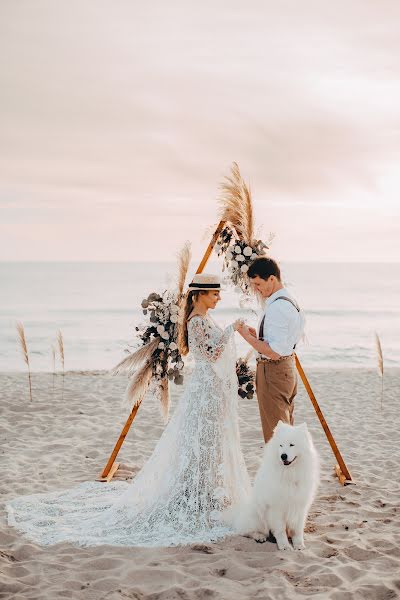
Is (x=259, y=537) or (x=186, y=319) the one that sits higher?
(x=186, y=319)

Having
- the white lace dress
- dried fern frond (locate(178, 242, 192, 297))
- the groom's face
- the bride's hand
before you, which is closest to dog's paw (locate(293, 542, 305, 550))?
the white lace dress

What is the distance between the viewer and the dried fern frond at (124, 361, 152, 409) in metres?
5.60

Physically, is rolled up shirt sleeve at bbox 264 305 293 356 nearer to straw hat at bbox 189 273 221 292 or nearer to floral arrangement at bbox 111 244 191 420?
straw hat at bbox 189 273 221 292

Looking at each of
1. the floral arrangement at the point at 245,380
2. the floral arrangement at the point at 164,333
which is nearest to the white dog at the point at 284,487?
the floral arrangement at the point at 245,380

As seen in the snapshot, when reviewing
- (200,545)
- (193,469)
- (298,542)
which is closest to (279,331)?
(193,469)

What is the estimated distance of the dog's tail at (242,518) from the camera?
4.33 meters

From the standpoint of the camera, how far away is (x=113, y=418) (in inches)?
344

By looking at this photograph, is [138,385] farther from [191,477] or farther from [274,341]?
[274,341]

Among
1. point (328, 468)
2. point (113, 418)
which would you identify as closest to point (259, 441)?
point (328, 468)

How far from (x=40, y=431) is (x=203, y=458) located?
370 cm

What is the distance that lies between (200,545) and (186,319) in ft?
5.34

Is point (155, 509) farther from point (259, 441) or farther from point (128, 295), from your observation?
point (128, 295)

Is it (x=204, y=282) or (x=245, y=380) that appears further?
(x=245, y=380)

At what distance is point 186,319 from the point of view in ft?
16.1
